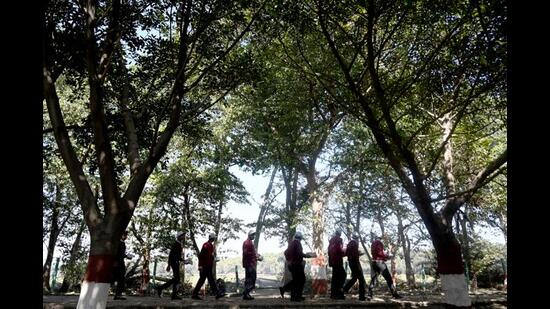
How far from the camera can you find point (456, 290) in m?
7.59

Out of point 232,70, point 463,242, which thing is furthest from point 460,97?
point 463,242

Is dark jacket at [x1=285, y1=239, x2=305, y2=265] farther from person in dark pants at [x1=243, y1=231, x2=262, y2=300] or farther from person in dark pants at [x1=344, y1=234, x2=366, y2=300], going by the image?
person in dark pants at [x1=344, y1=234, x2=366, y2=300]

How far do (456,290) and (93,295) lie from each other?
637cm

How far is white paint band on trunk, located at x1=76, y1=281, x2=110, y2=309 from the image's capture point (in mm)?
6797

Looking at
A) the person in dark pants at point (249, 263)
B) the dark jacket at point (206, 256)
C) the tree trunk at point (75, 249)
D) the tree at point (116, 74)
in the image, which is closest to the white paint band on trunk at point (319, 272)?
the person in dark pants at point (249, 263)

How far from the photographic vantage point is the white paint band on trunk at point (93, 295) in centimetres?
680

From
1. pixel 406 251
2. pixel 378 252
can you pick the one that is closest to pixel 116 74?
pixel 378 252

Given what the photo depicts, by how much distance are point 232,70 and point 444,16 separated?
16.8ft

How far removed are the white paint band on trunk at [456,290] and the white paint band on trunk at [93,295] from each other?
239 inches

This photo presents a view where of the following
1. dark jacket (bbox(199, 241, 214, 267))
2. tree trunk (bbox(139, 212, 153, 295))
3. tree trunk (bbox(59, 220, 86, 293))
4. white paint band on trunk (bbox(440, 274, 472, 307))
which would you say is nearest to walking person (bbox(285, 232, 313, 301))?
dark jacket (bbox(199, 241, 214, 267))

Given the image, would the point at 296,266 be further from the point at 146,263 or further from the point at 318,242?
the point at 146,263
